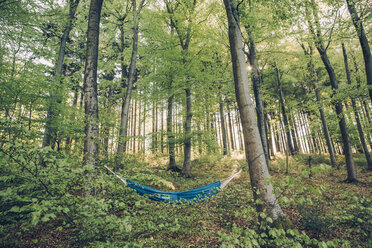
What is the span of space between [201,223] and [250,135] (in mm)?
2347

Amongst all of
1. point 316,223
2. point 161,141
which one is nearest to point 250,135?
point 316,223

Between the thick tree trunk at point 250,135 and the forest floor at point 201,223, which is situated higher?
the thick tree trunk at point 250,135

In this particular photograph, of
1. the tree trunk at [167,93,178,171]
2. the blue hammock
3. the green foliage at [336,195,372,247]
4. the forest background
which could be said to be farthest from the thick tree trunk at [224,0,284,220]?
the tree trunk at [167,93,178,171]

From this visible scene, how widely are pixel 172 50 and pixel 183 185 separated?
5.77 meters

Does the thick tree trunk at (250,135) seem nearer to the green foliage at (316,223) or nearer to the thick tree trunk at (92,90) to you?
the green foliage at (316,223)

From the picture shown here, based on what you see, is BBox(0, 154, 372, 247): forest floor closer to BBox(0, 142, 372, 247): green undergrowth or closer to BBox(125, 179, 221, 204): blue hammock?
BBox(0, 142, 372, 247): green undergrowth

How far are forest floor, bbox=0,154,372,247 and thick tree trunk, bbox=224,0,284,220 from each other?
26 cm

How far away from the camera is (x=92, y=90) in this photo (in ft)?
11.1

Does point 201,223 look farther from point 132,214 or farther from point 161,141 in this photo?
point 161,141

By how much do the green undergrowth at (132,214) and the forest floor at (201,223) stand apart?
1 cm

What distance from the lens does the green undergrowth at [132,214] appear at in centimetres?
166

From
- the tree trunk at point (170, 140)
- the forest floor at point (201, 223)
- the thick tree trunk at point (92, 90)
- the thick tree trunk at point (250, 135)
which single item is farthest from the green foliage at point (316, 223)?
the tree trunk at point (170, 140)

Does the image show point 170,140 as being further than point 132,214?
Yes

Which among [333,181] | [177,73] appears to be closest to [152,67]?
[177,73]
